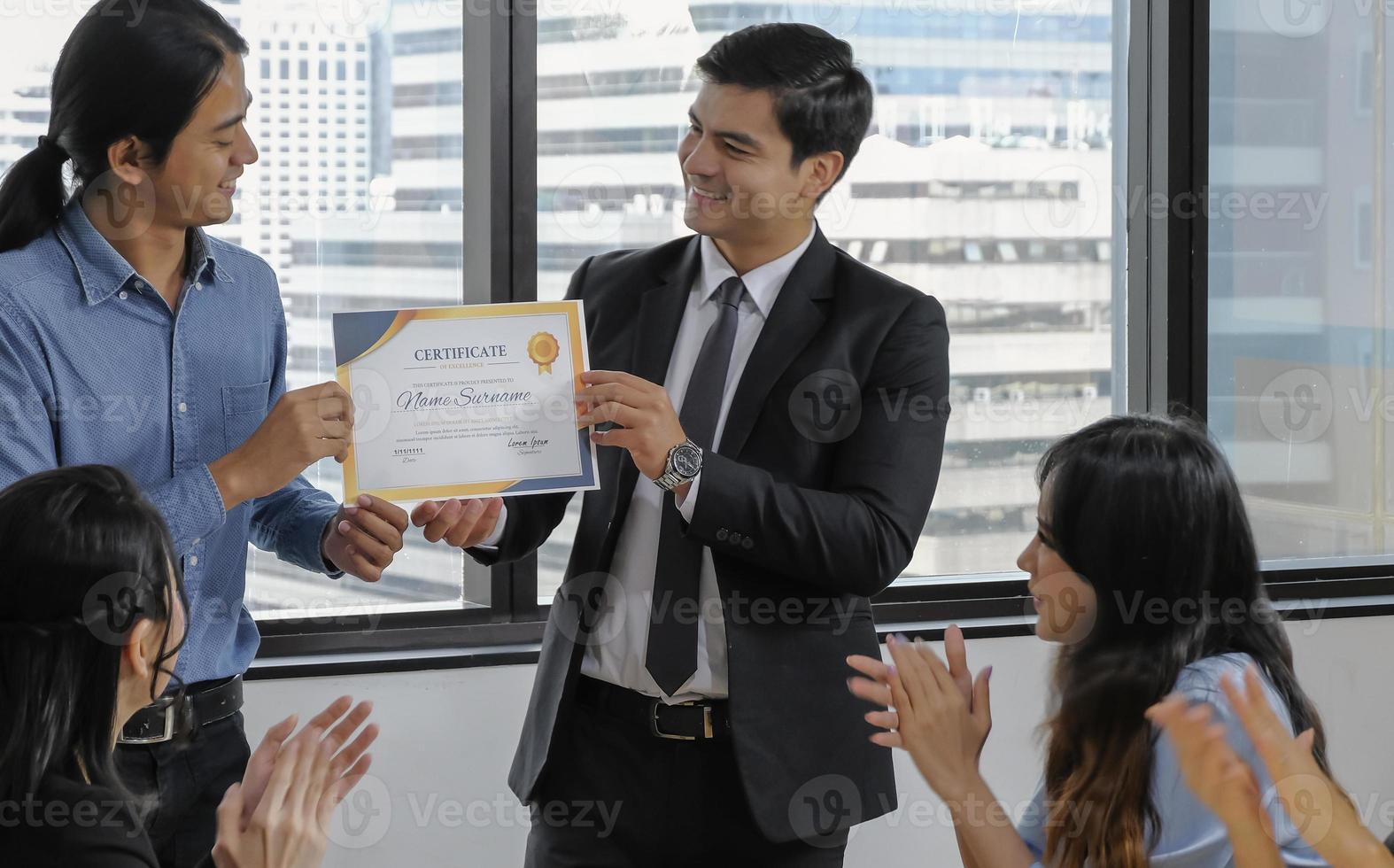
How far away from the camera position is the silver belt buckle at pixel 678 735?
164 cm

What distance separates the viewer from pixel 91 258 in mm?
1520

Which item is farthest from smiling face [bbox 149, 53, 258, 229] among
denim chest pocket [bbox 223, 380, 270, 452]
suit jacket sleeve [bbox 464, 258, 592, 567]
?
suit jacket sleeve [bbox 464, 258, 592, 567]

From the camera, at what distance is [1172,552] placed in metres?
1.41

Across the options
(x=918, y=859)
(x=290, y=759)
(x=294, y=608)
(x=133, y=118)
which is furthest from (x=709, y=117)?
(x=918, y=859)

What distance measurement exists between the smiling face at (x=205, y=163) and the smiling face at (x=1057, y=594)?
1062 millimetres

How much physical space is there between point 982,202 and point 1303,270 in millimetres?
862

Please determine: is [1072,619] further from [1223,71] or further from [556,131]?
[1223,71]

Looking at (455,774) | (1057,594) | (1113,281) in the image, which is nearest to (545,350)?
(1057,594)

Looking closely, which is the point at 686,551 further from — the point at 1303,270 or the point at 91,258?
the point at 1303,270

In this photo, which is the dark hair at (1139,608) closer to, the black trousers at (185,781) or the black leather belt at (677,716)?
the black leather belt at (677,716)

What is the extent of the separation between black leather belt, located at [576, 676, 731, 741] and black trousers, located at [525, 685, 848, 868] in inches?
0.5

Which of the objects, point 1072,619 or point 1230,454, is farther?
point 1230,454

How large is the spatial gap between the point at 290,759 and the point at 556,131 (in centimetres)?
171

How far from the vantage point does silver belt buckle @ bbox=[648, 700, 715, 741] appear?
5.39 feet
